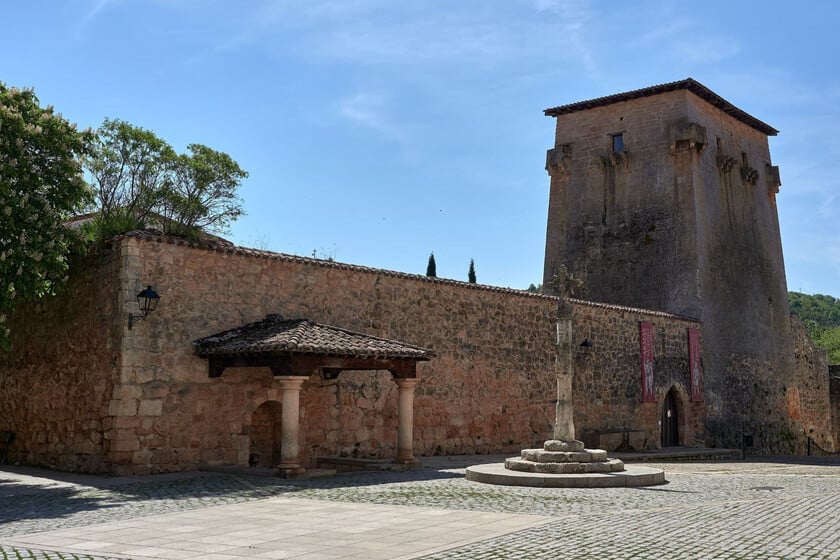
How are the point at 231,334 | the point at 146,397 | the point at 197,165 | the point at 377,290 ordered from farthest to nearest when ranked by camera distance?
the point at 197,165, the point at 377,290, the point at 231,334, the point at 146,397

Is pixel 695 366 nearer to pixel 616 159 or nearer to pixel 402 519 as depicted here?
pixel 616 159

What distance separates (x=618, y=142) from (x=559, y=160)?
7.28 feet

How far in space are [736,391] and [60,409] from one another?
21.2 meters

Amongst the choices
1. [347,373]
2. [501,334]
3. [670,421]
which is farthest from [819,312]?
[347,373]

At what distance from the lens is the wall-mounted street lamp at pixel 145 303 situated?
525 inches

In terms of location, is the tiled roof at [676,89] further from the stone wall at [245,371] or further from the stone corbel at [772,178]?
the stone wall at [245,371]

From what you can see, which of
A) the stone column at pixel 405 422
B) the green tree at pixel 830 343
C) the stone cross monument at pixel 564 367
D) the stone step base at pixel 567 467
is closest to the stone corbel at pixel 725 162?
the stone cross monument at pixel 564 367

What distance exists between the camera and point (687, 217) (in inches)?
1064

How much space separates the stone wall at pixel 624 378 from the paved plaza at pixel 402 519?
327 inches

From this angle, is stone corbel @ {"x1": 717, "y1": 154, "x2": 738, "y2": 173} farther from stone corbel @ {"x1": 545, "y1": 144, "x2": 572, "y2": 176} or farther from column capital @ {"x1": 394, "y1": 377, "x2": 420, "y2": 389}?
column capital @ {"x1": 394, "y1": 377, "x2": 420, "y2": 389}

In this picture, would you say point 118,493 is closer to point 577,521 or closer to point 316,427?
point 316,427

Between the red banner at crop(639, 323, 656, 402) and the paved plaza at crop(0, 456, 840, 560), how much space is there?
1012cm

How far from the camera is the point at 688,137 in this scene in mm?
26953

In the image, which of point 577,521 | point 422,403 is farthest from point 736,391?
point 577,521
